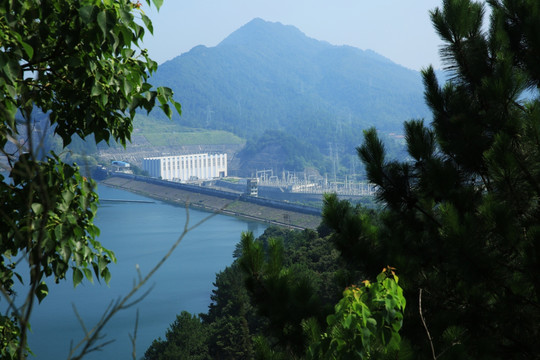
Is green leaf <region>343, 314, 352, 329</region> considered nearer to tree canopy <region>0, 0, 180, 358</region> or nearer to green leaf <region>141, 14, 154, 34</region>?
tree canopy <region>0, 0, 180, 358</region>

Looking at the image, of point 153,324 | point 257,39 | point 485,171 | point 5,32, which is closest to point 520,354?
point 485,171

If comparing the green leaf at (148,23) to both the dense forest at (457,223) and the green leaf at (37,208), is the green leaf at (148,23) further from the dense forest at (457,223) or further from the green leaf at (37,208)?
the dense forest at (457,223)

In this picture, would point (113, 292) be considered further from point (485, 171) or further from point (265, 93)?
point (265, 93)

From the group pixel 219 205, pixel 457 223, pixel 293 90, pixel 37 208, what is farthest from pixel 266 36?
pixel 37 208

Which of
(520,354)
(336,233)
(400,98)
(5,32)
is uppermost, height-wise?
(400,98)

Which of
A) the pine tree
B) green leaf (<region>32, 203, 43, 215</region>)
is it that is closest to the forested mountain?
the pine tree

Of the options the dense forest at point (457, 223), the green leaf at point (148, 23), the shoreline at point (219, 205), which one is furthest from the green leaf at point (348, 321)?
the shoreline at point (219, 205)
